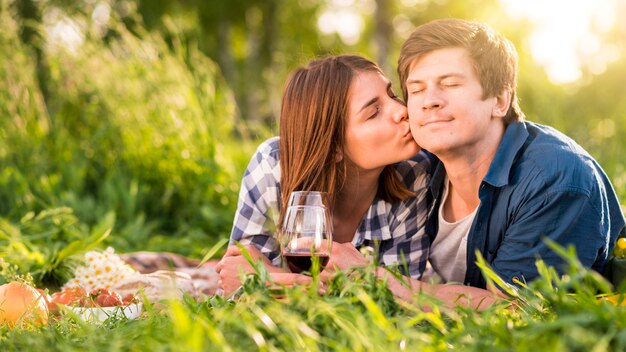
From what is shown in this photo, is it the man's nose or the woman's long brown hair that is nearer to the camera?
the man's nose

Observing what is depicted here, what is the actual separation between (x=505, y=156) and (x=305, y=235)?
1084 mm

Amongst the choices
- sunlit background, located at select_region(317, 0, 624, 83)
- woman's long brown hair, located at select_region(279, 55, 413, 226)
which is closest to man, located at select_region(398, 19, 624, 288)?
woman's long brown hair, located at select_region(279, 55, 413, 226)

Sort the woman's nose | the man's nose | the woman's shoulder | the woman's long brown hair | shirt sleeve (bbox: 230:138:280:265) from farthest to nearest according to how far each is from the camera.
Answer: the woman's shoulder < shirt sleeve (bbox: 230:138:280:265) < the woman's long brown hair < the woman's nose < the man's nose

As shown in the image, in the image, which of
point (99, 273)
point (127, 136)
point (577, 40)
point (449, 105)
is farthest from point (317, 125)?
point (577, 40)

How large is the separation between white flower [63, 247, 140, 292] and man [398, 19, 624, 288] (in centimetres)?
158

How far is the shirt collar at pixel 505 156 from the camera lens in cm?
292

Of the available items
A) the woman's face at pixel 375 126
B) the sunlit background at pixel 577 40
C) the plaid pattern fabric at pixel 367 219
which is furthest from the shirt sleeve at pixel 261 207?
the sunlit background at pixel 577 40

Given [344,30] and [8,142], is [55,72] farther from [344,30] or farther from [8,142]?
[344,30]

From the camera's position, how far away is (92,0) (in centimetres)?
1848

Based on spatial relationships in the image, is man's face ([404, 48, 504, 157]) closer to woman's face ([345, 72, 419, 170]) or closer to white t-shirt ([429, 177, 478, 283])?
woman's face ([345, 72, 419, 170])

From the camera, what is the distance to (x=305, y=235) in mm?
2344

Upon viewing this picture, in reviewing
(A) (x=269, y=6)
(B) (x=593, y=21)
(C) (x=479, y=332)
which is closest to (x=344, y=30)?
(A) (x=269, y=6)

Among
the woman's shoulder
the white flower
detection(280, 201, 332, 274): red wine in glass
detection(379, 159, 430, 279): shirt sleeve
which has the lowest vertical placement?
the white flower

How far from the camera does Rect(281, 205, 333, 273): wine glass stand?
2.33 m
